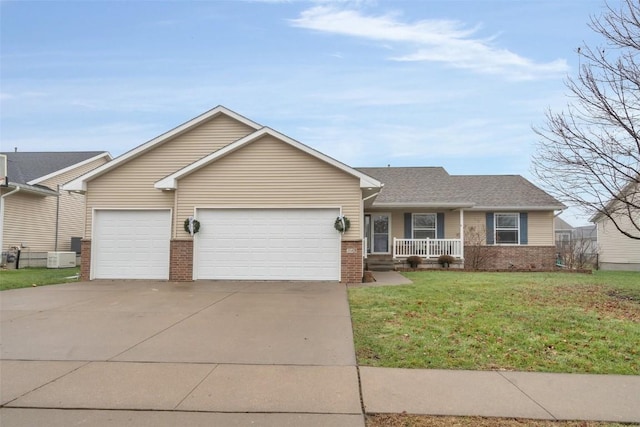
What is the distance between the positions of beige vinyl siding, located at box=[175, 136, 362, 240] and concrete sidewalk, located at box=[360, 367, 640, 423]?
837 centimetres

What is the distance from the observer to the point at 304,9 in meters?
12.1

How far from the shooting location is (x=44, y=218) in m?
21.0

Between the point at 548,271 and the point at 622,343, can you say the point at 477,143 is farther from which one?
the point at 622,343

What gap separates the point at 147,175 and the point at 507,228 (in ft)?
52.5

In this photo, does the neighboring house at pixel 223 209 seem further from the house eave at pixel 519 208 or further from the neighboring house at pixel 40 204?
the house eave at pixel 519 208

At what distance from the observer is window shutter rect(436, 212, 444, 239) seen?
64.8 feet

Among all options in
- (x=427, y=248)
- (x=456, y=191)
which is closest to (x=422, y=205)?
(x=427, y=248)

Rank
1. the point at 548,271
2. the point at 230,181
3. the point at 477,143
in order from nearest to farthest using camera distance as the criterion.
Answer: the point at 230,181 < the point at 548,271 < the point at 477,143

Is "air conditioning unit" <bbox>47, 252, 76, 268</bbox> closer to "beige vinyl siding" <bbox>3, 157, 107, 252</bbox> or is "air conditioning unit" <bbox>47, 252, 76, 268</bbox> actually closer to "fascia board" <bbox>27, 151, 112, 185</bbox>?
"beige vinyl siding" <bbox>3, 157, 107, 252</bbox>

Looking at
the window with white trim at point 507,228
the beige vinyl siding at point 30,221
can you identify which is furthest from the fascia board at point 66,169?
the window with white trim at point 507,228

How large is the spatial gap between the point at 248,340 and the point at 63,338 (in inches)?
108

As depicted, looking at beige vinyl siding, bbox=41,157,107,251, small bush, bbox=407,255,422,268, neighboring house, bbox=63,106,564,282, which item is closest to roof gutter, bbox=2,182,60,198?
beige vinyl siding, bbox=41,157,107,251

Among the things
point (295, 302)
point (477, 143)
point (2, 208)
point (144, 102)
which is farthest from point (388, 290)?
point (2, 208)

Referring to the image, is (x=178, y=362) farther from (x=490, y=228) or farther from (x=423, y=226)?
(x=490, y=228)
